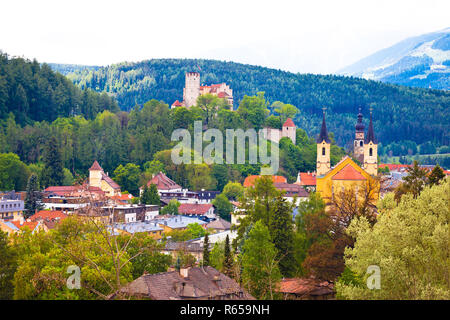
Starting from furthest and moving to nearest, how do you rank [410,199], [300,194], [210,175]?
1. [210,175]
2. [300,194]
3. [410,199]

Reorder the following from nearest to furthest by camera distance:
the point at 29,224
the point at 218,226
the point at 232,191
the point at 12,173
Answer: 1. the point at 29,224
2. the point at 218,226
3. the point at 232,191
4. the point at 12,173

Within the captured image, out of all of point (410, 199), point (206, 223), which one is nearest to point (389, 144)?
point (206, 223)

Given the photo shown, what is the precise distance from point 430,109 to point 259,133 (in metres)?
90.1

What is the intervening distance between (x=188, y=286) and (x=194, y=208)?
184ft

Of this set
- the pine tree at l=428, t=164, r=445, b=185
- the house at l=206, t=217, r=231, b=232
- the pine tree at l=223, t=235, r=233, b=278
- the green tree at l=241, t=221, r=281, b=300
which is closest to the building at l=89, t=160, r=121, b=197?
the house at l=206, t=217, r=231, b=232

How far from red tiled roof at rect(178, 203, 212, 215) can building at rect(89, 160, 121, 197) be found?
9.33 m

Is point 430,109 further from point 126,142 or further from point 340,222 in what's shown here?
point 340,222

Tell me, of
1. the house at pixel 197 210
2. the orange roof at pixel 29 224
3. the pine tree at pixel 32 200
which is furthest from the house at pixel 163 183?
the orange roof at pixel 29 224

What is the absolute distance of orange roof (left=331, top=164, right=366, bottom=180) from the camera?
6919cm

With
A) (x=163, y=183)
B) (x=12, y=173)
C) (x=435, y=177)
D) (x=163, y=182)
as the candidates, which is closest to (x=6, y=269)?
(x=435, y=177)

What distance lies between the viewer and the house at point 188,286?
29.7m

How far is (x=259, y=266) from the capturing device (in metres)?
Answer: 36.3

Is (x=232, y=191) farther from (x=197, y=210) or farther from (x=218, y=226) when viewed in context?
(x=218, y=226)

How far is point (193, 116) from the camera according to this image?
11500 centimetres
